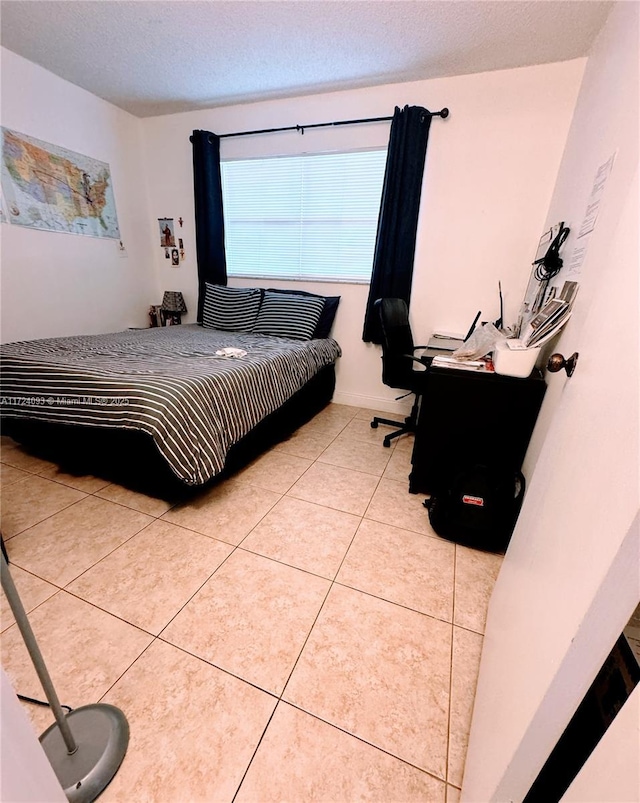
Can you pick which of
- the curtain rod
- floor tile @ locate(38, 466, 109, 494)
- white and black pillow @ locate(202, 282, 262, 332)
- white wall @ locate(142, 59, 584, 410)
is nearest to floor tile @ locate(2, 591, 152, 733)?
floor tile @ locate(38, 466, 109, 494)

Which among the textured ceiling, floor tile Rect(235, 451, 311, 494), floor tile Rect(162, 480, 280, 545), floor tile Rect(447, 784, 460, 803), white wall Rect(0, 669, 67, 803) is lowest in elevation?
floor tile Rect(235, 451, 311, 494)

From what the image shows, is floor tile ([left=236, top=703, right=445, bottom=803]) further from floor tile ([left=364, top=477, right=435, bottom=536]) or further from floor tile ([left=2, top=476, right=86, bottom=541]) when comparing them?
floor tile ([left=2, top=476, right=86, bottom=541])

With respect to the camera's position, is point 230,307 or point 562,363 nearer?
point 562,363

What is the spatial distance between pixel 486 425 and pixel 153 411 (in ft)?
5.45

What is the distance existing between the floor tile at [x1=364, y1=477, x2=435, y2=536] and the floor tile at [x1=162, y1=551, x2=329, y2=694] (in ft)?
1.77

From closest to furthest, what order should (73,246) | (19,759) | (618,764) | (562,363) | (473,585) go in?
(618,764) → (19,759) → (562,363) → (473,585) → (73,246)

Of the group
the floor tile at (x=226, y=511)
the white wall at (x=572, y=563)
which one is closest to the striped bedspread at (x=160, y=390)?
the floor tile at (x=226, y=511)

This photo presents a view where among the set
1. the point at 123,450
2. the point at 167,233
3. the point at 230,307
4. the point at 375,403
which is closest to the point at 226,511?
the point at 123,450

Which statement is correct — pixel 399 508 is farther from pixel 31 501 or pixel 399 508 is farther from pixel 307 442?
pixel 31 501

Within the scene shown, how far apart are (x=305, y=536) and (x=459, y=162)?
114 inches

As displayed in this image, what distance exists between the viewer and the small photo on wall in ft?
11.7

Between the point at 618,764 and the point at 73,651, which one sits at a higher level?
the point at 618,764

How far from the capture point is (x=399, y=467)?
7.36 feet

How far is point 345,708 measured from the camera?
0.95m
